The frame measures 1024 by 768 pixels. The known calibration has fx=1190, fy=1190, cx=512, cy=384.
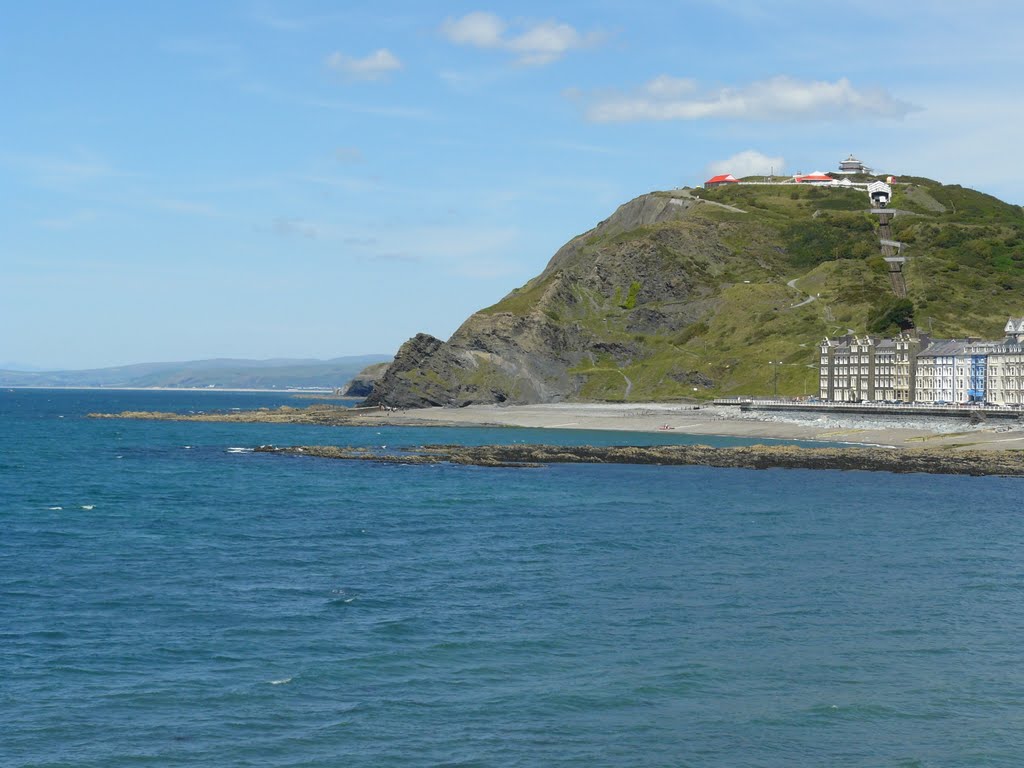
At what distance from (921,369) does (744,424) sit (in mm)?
36021

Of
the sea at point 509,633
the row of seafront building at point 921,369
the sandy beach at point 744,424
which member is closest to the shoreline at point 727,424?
the sandy beach at point 744,424

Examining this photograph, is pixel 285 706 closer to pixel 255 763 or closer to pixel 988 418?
pixel 255 763

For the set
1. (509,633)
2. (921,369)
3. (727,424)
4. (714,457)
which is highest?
(921,369)

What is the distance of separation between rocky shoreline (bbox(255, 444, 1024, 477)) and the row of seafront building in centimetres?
4436

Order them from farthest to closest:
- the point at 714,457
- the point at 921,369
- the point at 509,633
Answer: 1. the point at 921,369
2. the point at 714,457
3. the point at 509,633

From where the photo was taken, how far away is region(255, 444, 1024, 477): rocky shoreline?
351ft

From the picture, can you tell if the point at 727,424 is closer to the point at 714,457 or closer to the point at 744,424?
the point at 744,424

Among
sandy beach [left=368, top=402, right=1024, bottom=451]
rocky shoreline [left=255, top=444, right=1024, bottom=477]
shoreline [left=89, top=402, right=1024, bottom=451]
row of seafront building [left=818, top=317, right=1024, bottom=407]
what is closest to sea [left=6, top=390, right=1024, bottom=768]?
rocky shoreline [left=255, top=444, right=1024, bottom=477]

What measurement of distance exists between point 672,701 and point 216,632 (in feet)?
51.4

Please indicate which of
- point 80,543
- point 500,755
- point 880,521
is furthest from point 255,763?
point 880,521

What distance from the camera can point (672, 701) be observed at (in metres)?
32.4

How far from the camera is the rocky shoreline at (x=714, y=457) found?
107125mm

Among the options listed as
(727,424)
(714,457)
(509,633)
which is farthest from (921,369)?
(509,633)

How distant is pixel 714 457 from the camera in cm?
11519
